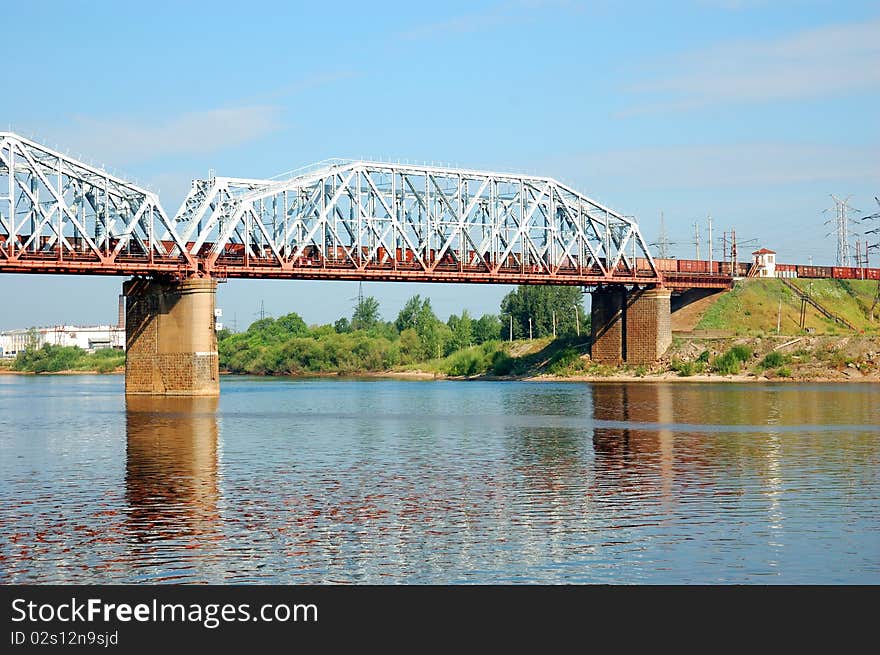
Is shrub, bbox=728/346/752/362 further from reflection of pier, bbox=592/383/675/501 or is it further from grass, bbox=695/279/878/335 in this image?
reflection of pier, bbox=592/383/675/501

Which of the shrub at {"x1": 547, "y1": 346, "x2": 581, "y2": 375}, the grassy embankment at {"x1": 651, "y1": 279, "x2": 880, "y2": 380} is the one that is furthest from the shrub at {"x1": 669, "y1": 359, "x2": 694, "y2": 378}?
the shrub at {"x1": 547, "y1": 346, "x2": 581, "y2": 375}

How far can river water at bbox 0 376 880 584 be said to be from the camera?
25.8 meters

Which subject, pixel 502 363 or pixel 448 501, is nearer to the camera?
pixel 448 501

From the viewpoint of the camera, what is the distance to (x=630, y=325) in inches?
5891

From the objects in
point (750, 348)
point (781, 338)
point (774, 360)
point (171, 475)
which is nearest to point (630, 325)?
point (750, 348)

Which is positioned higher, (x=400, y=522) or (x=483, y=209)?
(x=483, y=209)

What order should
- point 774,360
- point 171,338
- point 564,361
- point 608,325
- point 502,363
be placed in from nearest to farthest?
point 171,338, point 774,360, point 608,325, point 564,361, point 502,363

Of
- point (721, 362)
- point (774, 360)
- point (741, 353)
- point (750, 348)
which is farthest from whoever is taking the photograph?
point (721, 362)

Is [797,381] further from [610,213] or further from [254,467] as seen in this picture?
[254,467]

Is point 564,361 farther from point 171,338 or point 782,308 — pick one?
point 171,338

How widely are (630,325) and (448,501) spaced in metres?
116
